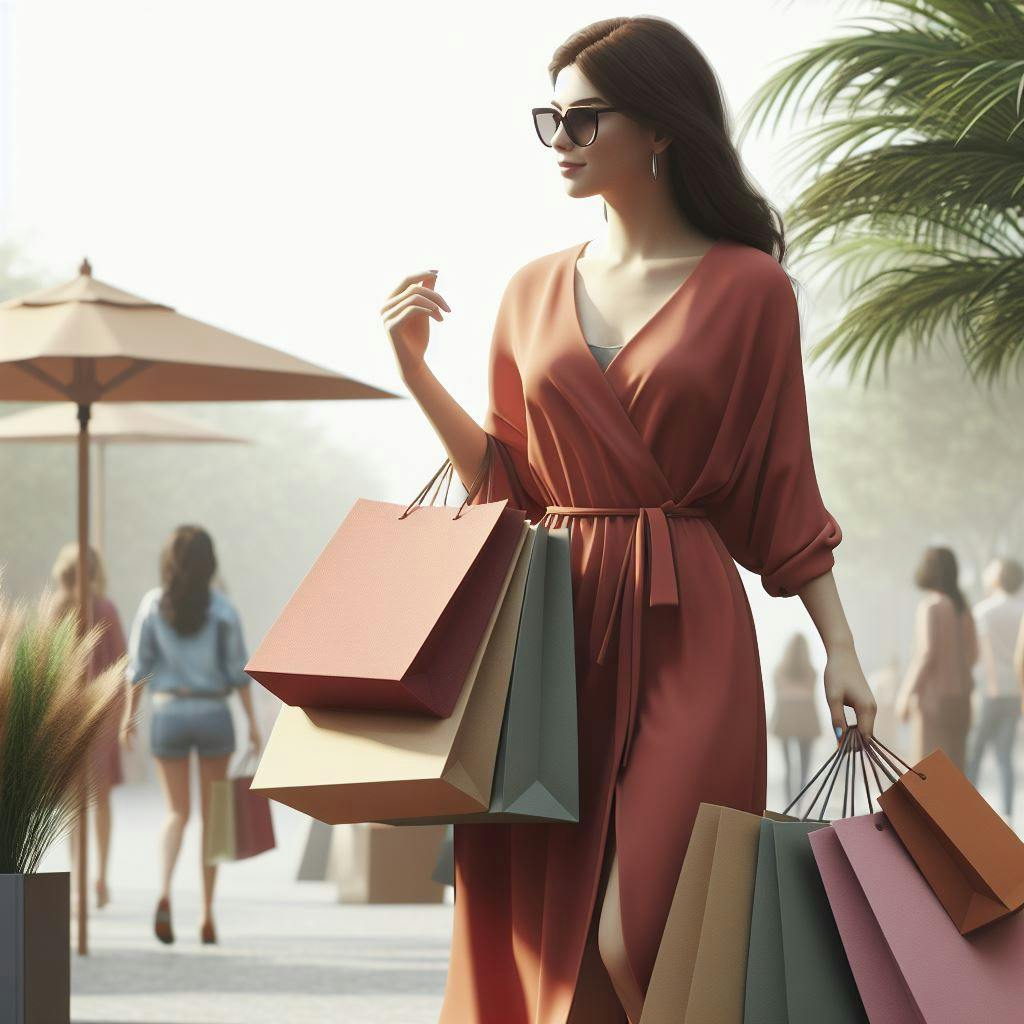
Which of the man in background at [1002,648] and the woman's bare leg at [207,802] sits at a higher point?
the man in background at [1002,648]

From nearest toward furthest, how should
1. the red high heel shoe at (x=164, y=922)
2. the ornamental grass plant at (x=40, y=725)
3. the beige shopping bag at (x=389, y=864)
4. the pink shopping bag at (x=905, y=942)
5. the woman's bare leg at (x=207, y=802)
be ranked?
the pink shopping bag at (x=905, y=942) < the ornamental grass plant at (x=40, y=725) < the woman's bare leg at (x=207, y=802) < the red high heel shoe at (x=164, y=922) < the beige shopping bag at (x=389, y=864)

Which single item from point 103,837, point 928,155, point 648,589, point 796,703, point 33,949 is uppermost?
point 928,155

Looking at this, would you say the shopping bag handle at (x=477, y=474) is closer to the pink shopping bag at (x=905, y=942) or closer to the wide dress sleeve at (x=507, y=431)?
the wide dress sleeve at (x=507, y=431)

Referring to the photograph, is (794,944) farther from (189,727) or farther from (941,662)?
(941,662)

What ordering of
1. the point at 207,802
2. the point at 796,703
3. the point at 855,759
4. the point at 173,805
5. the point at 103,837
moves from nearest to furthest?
the point at 855,759, the point at 207,802, the point at 173,805, the point at 103,837, the point at 796,703

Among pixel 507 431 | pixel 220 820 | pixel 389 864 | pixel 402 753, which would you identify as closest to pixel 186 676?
pixel 220 820

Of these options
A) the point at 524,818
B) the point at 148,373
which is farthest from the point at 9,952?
the point at 148,373

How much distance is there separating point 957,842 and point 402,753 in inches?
29.6

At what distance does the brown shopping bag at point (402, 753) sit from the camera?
223 cm

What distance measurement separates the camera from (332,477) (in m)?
36.3

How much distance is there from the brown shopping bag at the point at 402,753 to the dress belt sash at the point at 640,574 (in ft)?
0.59

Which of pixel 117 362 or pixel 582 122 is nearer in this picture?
pixel 582 122

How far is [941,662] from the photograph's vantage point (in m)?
9.16

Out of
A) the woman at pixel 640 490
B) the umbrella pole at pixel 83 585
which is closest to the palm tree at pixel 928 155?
the umbrella pole at pixel 83 585
